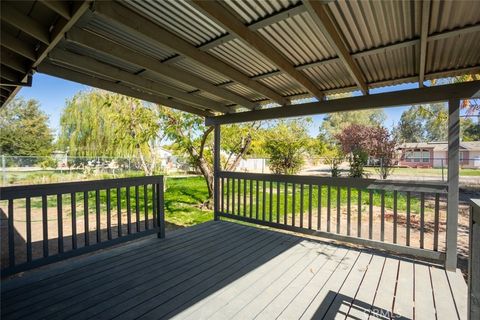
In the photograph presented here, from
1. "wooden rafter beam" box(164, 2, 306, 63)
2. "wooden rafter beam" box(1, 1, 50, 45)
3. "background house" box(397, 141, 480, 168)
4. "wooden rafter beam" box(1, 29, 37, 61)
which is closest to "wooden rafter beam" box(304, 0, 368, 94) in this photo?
"wooden rafter beam" box(164, 2, 306, 63)

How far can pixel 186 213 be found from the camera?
23.5 ft

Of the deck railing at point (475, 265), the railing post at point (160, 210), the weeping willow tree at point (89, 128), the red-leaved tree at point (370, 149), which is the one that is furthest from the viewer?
the weeping willow tree at point (89, 128)

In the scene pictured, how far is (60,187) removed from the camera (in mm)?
2609

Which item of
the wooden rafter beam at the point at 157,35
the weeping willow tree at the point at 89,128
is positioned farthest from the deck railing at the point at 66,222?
the weeping willow tree at the point at 89,128

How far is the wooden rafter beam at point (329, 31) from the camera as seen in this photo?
175 centimetres

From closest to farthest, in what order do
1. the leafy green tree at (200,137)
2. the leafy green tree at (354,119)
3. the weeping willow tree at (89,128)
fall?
the leafy green tree at (200,137) < the weeping willow tree at (89,128) < the leafy green tree at (354,119)

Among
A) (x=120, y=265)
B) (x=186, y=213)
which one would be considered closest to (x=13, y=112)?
(x=186, y=213)

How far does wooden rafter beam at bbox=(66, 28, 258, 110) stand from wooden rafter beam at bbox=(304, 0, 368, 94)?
173cm

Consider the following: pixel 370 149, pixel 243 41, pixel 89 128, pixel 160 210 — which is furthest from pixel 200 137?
pixel 89 128

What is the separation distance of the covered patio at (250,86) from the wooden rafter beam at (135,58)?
0.01m

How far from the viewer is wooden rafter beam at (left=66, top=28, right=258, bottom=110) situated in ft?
6.95

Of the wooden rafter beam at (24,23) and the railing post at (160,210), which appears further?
the railing post at (160,210)

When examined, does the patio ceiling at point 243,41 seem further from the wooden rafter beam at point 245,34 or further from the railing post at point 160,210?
the railing post at point 160,210

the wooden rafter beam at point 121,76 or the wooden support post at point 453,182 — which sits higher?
the wooden rafter beam at point 121,76
